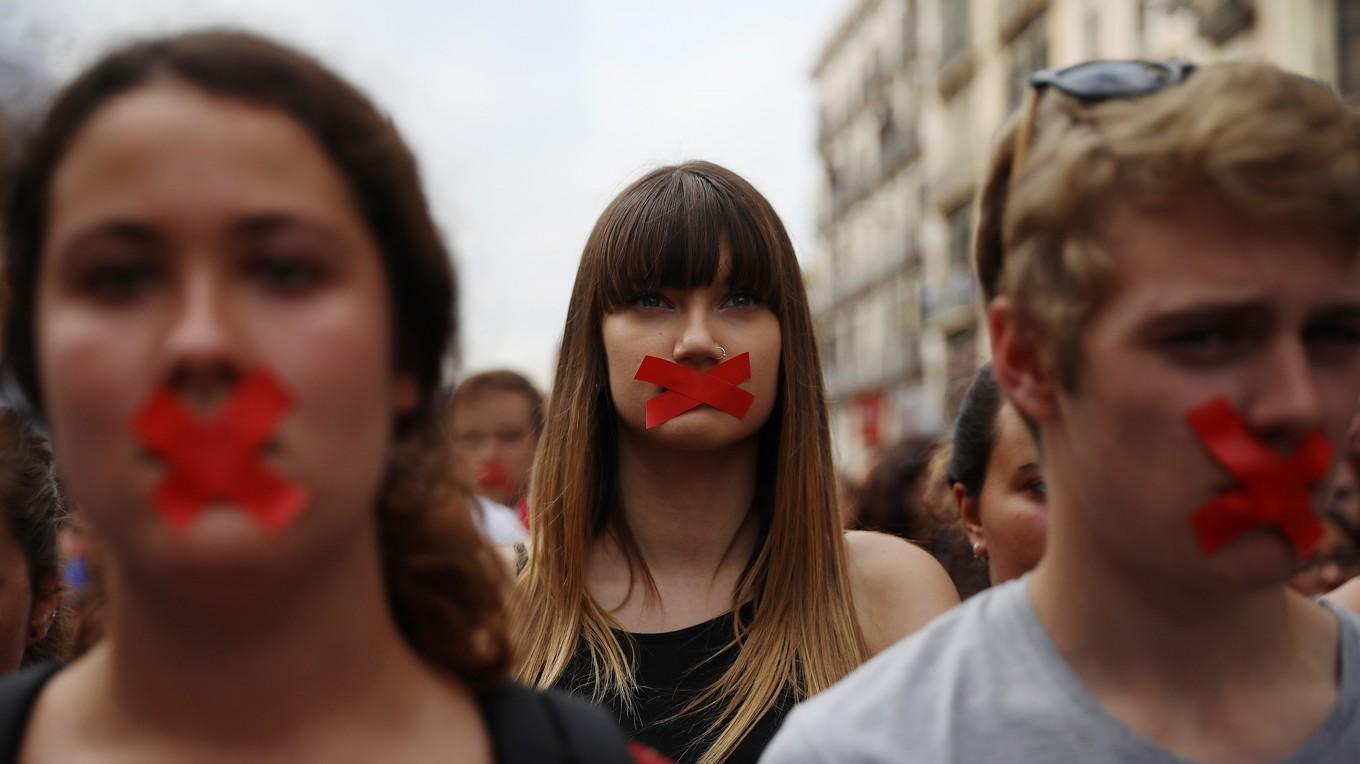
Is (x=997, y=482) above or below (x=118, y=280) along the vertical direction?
below

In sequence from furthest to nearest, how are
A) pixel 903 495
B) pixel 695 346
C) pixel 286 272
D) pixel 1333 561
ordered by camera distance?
pixel 903 495 → pixel 1333 561 → pixel 695 346 → pixel 286 272

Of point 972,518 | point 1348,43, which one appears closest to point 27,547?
point 972,518

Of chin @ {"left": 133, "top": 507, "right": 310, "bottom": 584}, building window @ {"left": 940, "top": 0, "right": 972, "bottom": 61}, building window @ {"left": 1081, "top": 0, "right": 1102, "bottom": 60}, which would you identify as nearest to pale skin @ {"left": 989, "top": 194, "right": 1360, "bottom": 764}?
chin @ {"left": 133, "top": 507, "right": 310, "bottom": 584}

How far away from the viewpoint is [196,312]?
1587 mm

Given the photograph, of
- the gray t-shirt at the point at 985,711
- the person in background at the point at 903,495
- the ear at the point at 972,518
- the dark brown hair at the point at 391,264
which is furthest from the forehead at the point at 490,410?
the gray t-shirt at the point at 985,711

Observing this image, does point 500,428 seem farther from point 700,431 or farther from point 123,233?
point 123,233

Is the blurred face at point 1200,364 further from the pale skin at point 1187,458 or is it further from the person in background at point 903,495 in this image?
the person in background at point 903,495

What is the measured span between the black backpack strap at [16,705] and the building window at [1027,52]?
101 feet

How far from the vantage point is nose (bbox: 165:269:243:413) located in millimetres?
1570

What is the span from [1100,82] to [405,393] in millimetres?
969

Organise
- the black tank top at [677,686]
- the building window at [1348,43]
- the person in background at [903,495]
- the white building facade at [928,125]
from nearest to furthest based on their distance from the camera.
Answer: the black tank top at [677,686], the person in background at [903,495], the building window at [1348,43], the white building facade at [928,125]

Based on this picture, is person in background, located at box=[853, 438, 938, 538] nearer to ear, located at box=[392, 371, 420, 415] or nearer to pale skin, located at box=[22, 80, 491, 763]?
ear, located at box=[392, 371, 420, 415]

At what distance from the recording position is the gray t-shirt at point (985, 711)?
185 centimetres

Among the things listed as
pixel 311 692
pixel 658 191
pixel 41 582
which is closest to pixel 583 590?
pixel 658 191
